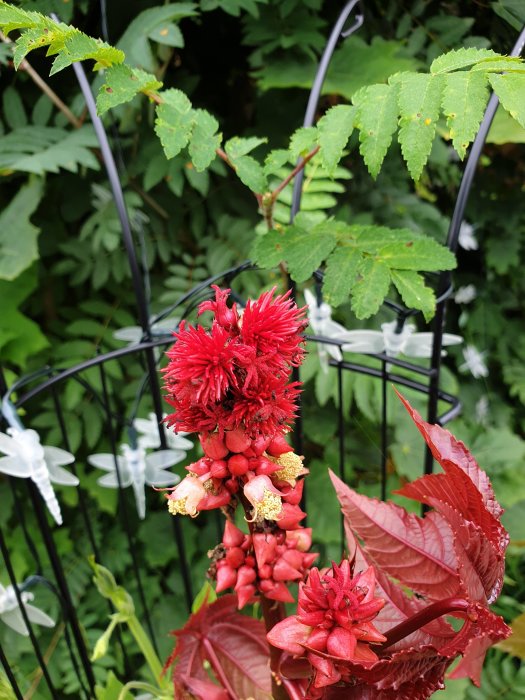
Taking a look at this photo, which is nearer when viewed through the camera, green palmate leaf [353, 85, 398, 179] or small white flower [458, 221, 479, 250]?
green palmate leaf [353, 85, 398, 179]

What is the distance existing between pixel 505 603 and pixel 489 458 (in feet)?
0.86

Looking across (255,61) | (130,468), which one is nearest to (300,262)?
(130,468)

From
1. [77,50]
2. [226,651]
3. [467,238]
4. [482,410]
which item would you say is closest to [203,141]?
[77,50]

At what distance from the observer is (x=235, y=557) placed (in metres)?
0.44

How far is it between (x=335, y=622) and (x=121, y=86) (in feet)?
1.41

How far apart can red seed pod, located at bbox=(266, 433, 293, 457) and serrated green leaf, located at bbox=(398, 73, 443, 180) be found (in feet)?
0.69

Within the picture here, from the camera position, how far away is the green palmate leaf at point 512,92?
1.43 ft

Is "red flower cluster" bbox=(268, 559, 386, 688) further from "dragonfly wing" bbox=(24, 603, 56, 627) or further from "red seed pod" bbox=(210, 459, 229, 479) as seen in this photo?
"dragonfly wing" bbox=(24, 603, 56, 627)

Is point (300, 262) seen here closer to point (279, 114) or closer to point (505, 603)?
point (279, 114)

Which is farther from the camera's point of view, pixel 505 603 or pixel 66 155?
pixel 505 603

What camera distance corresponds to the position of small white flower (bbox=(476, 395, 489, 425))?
1.35 metres

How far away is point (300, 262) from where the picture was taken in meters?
0.60

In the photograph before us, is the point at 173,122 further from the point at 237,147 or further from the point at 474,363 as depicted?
the point at 474,363

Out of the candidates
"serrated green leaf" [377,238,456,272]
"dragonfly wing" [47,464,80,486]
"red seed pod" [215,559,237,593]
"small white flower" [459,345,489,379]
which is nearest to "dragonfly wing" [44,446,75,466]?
"dragonfly wing" [47,464,80,486]
